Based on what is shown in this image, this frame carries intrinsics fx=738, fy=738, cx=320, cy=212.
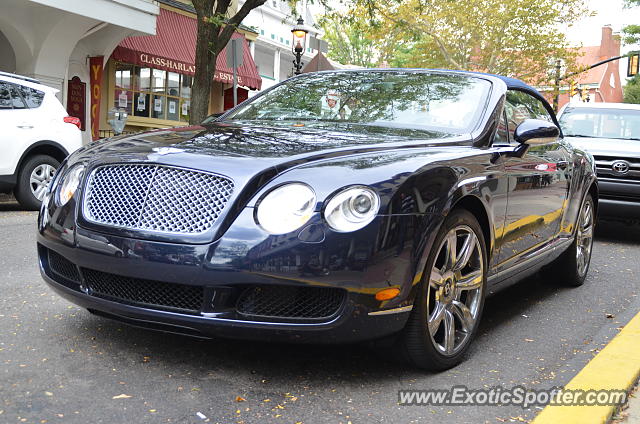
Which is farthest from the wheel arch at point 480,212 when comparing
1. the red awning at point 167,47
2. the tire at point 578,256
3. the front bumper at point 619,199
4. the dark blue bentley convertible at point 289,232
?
the red awning at point 167,47

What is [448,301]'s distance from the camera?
3412mm

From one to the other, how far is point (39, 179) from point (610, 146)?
704 centimetres

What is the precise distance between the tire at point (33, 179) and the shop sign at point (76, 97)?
8.23 metres

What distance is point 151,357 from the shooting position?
130 inches

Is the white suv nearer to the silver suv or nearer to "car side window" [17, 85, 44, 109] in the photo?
"car side window" [17, 85, 44, 109]

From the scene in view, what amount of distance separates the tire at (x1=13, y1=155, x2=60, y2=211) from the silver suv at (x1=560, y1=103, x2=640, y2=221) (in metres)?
6.38

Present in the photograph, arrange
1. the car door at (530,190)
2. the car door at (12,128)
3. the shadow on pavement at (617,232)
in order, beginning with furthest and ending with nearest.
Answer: the shadow on pavement at (617,232)
the car door at (12,128)
the car door at (530,190)

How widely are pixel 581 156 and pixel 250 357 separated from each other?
3428 millimetres

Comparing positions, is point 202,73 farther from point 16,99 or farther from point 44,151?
point 16,99

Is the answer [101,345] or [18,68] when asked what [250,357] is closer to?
[101,345]

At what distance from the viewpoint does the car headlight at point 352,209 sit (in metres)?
2.85

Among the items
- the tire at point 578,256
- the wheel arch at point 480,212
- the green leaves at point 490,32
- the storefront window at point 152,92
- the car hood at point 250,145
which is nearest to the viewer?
the car hood at point 250,145

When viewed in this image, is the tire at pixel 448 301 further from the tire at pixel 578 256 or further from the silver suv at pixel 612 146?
the silver suv at pixel 612 146

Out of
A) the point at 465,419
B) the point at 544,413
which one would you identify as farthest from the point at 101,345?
the point at 544,413
